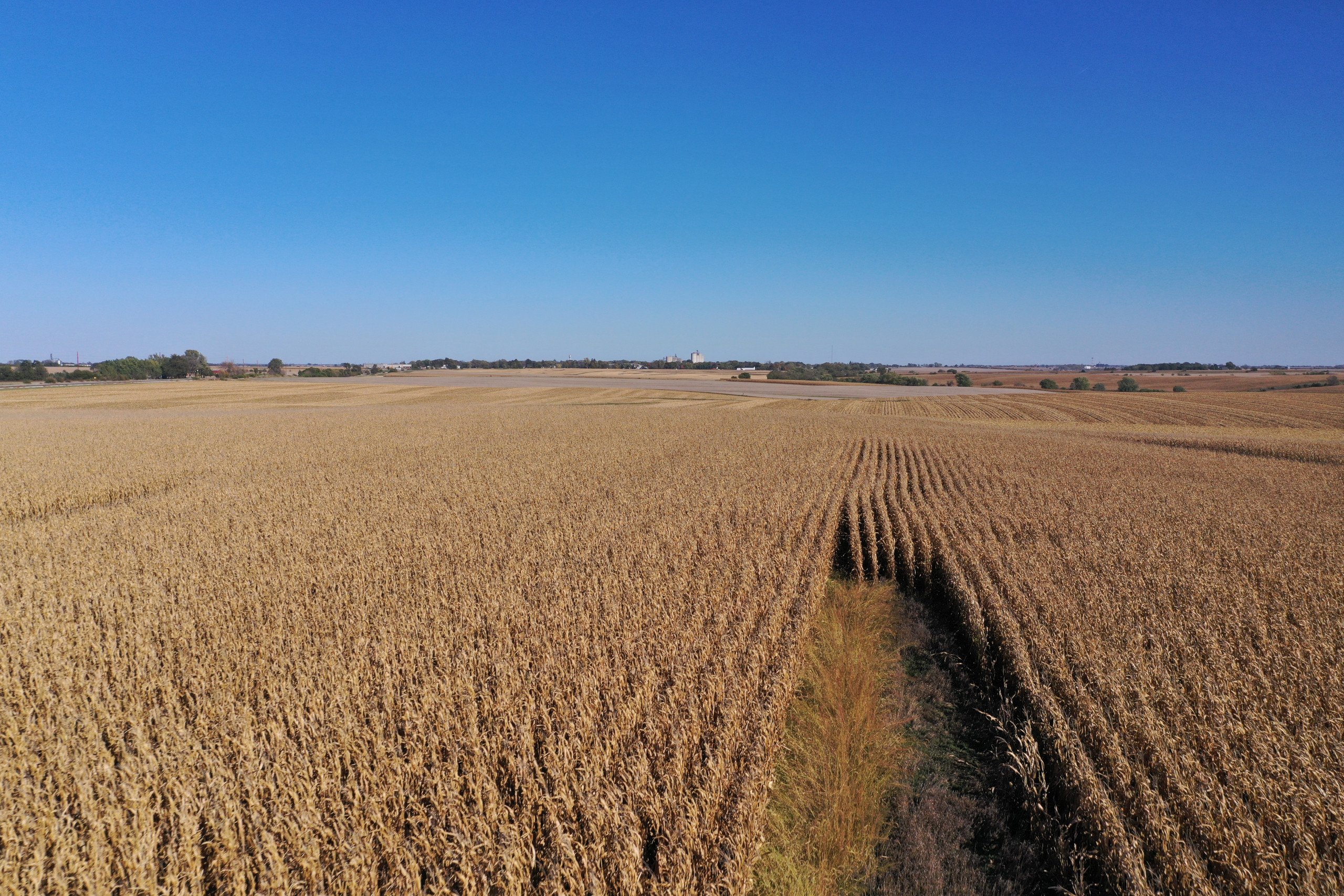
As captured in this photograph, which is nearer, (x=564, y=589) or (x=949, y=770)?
(x=949, y=770)

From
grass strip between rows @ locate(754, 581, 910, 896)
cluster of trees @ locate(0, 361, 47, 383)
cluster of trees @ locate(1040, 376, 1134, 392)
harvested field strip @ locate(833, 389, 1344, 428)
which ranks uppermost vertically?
cluster of trees @ locate(0, 361, 47, 383)

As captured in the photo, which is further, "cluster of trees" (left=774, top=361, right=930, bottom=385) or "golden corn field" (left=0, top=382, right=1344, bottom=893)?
"cluster of trees" (left=774, top=361, right=930, bottom=385)

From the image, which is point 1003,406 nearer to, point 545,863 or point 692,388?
point 692,388

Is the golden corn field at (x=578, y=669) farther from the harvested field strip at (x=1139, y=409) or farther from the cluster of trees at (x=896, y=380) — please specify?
the cluster of trees at (x=896, y=380)

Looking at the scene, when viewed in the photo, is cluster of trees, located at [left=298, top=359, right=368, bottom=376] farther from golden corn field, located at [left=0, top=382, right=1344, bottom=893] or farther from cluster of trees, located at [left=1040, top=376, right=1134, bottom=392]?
cluster of trees, located at [left=1040, top=376, right=1134, bottom=392]

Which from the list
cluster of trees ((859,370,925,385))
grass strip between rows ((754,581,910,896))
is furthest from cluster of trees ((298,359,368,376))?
grass strip between rows ((754,581,910,896))

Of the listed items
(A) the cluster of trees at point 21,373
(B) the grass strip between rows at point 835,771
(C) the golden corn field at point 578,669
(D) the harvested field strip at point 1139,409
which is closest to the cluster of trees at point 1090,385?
(D) the harvested field strip at point 1139,409

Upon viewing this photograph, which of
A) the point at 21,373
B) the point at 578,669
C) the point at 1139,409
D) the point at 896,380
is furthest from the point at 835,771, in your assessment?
the point at 21,373

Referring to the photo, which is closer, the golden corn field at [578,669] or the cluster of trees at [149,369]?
the golden corn field at [578,669]

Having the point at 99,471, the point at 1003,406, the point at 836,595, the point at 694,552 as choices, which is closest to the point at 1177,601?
the point at 836,595
